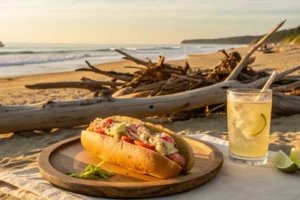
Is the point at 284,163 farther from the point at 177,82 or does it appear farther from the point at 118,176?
the point at 177,82

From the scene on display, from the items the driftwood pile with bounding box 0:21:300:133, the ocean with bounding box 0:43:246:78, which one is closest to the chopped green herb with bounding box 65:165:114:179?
the driftwood pile with bounding box 0:21:300:133

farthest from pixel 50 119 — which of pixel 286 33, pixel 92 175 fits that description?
pixel 286 33

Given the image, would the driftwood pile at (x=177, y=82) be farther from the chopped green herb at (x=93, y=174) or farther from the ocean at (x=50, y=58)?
the ocean at (x=50, y=58)

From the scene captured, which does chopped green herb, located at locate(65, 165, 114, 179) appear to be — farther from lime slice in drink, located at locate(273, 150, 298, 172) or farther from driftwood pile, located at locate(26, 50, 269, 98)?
driftwood pile, located at locate(26, 50, 269, 98)

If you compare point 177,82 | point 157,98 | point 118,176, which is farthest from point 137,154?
point 177,82

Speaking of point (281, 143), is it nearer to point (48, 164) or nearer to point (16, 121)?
point (48, 164)

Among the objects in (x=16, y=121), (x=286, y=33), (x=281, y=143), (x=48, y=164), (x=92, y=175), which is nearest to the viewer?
(x=92, y=175)
